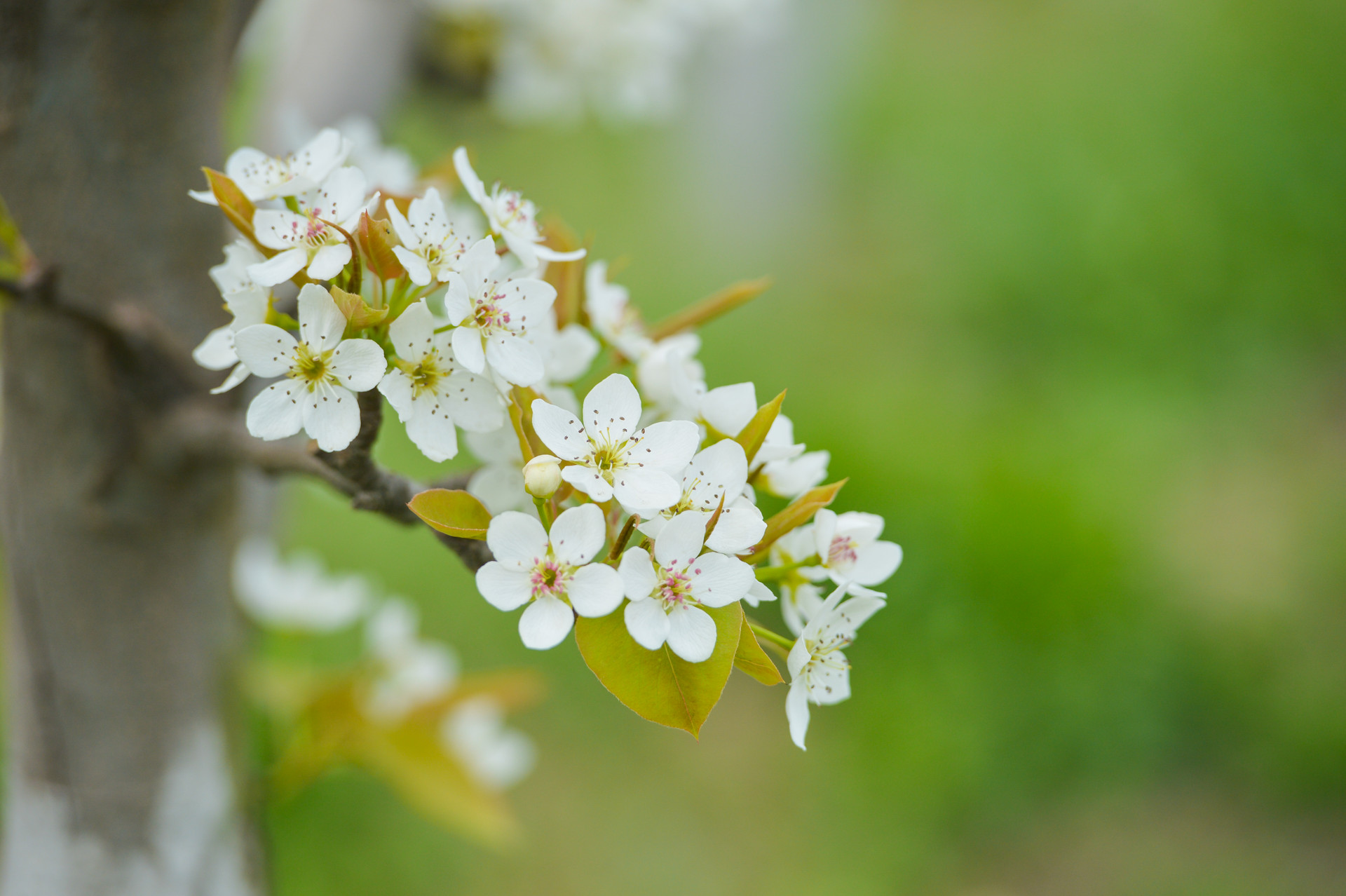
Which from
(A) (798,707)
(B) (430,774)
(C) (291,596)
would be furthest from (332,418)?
(C) (291,596)

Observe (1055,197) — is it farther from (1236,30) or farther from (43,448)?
(43,448)

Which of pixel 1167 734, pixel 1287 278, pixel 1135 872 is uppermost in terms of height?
pixel 1287 278

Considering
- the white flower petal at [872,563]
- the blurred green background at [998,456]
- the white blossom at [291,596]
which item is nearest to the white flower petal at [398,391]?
the white flower petal at [872,563]

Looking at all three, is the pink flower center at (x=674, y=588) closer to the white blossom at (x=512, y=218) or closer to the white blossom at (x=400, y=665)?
the white blossom at (x=512, y=218)

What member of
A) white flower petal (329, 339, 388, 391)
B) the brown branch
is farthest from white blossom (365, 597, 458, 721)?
white flower petal (329, 339, 388, 391)

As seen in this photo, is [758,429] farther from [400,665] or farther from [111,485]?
[400,665]

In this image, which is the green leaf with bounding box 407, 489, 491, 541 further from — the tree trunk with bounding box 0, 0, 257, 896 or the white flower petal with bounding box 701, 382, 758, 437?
the tree trunk with bounding box 0, 0, 257, 896

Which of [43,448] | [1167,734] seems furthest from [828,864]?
[43,448]
